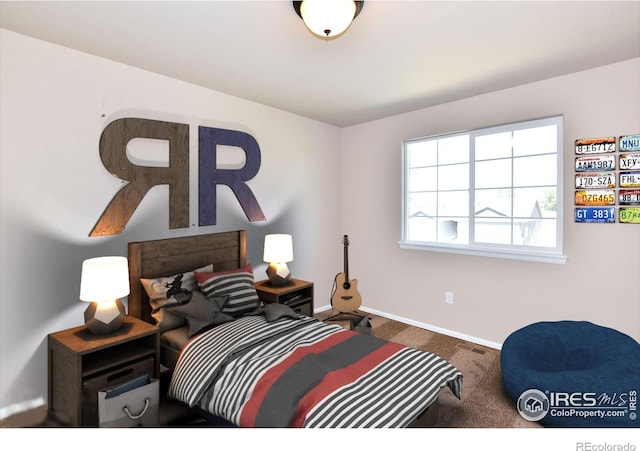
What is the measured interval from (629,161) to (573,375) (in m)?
1.71

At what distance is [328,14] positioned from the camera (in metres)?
1.62

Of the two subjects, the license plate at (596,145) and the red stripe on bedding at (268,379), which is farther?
the license plate at (596,145)

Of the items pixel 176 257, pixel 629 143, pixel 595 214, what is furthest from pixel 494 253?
pixel 176 257

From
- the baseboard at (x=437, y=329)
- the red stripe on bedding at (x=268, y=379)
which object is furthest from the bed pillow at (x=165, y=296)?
the baseboard at (x=437, y=329)

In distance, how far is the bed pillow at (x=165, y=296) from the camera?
2484mm

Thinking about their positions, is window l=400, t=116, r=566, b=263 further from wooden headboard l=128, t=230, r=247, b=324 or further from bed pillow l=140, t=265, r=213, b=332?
bed pillow l=140, t=265, r=213, b=332

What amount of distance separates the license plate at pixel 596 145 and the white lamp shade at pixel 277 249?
2631 millimetres

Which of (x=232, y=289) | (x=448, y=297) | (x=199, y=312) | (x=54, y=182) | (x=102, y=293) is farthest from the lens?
(x=448, y=297)

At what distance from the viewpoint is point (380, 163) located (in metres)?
4.13

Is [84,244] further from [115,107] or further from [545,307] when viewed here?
[545,307]

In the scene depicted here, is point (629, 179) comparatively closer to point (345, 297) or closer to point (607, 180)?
point (607, 180)

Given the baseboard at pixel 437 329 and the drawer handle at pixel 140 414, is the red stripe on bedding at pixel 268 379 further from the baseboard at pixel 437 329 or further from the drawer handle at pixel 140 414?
the baseboard at pixel 437 329

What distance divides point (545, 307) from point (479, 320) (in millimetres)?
599
